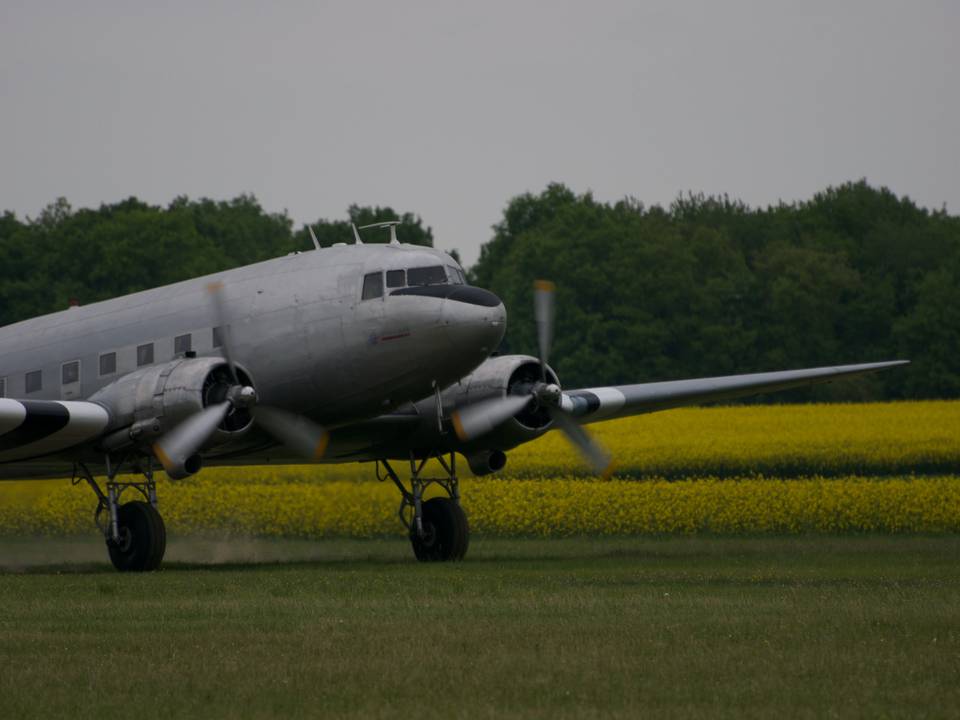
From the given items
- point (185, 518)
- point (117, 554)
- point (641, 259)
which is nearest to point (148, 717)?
point (117, 554)

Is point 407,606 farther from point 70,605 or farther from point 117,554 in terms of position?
point 117,554

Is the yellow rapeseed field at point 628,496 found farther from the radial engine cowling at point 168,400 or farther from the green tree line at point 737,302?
the green tree line at point 737,302

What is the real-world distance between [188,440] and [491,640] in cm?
820

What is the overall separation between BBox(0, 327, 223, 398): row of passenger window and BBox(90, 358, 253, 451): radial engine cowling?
0.81 meters

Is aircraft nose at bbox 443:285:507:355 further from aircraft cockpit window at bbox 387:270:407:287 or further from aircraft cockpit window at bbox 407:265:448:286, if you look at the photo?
aircraft cockpit window at bbox 387:270:407:287

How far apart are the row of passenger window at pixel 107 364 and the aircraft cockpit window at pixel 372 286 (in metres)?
2.20

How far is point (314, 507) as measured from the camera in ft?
105

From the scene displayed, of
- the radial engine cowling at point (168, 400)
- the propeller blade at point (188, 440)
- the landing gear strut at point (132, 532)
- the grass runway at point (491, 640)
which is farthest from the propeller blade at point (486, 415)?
the landing gear strut at point (132, 532)

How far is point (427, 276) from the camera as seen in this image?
2295 cm

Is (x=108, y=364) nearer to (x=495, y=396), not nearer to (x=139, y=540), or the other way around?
(x=139, y=540)

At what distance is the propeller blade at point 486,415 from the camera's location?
24188 mm

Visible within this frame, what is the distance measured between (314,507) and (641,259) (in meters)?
45.3

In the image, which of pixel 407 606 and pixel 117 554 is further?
pixel 117 554

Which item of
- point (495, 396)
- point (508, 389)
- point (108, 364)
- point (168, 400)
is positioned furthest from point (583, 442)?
point (108, 364)
